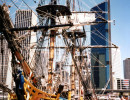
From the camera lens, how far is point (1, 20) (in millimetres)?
10859

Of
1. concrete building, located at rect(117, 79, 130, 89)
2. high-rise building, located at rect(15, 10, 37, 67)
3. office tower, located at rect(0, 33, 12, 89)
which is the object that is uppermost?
high-rise building, located at rect(15, 10, 37, 67)

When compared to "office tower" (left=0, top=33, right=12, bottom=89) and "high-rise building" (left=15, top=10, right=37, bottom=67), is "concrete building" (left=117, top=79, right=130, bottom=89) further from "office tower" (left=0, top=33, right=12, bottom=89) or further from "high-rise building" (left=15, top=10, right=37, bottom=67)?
"high-rise building" (left=15, top=10, right=37, bottom=67)

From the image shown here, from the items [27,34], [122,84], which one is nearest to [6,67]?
[27,34]

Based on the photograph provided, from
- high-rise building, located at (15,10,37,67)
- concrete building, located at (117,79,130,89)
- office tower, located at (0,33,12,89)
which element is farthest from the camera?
concrete building, located at (117,79,130,89)

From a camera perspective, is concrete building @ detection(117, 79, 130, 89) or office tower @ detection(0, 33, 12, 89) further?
concrete building @ detection(117, 79, 130, 89)

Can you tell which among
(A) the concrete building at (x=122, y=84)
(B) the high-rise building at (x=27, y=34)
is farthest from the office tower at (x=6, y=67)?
(A) the concrete building at (x=122, y=84)

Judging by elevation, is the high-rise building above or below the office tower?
above

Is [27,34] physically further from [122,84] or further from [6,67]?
[122,84]

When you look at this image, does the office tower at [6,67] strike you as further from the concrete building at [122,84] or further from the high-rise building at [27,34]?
the concrete building at [122,84]

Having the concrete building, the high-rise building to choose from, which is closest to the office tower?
the high-rise building

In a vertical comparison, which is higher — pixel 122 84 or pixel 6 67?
pixel 6 67

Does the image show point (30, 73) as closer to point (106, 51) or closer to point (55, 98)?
point (55, 98)

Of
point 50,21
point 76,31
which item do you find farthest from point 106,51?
point 50,21

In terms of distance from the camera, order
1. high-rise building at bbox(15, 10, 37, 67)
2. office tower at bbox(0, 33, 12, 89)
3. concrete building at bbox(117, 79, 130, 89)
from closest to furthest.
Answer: office tower at bbox(0, 33, 12, 89) → high-rise building at bbox(15, 10, 37, 67) → concrete building at bbox(117, 79, 130, 89)
